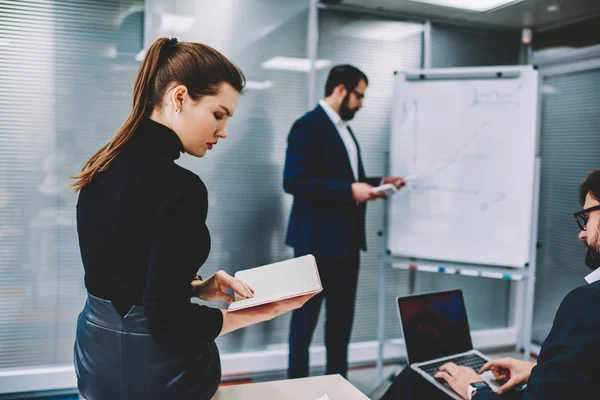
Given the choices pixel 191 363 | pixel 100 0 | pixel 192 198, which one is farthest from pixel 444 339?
pixel 100 0

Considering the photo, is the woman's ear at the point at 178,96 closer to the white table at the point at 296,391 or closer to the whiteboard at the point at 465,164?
the white table at the point at 296,391

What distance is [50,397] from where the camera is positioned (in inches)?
106

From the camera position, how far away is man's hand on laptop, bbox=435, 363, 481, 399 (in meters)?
1.45

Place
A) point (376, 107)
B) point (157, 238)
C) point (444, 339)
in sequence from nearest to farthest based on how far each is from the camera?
point (157, 238), point (444, 339), point (376, 107)

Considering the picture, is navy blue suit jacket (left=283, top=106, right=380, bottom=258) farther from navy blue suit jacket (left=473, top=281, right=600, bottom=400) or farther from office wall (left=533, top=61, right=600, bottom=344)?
office wall (left=533, top=61, right=600, bottom=344)

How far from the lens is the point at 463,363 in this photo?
186 cm

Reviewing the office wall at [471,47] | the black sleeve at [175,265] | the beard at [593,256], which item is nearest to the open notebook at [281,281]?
the black sleeve at [175,265]

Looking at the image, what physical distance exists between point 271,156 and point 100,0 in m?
1.23

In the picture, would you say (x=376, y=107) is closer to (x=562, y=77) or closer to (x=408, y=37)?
(x=408, y=37)

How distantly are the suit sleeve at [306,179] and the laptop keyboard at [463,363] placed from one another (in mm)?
906

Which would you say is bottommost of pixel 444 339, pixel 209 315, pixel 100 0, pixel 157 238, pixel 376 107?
pixel 444 339

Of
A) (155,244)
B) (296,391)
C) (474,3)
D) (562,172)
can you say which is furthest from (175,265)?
(562,172)

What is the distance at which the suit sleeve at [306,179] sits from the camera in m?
2.47

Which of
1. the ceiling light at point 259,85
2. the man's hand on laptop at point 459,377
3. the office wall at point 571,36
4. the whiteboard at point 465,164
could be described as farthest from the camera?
the office wall at point 571,36
